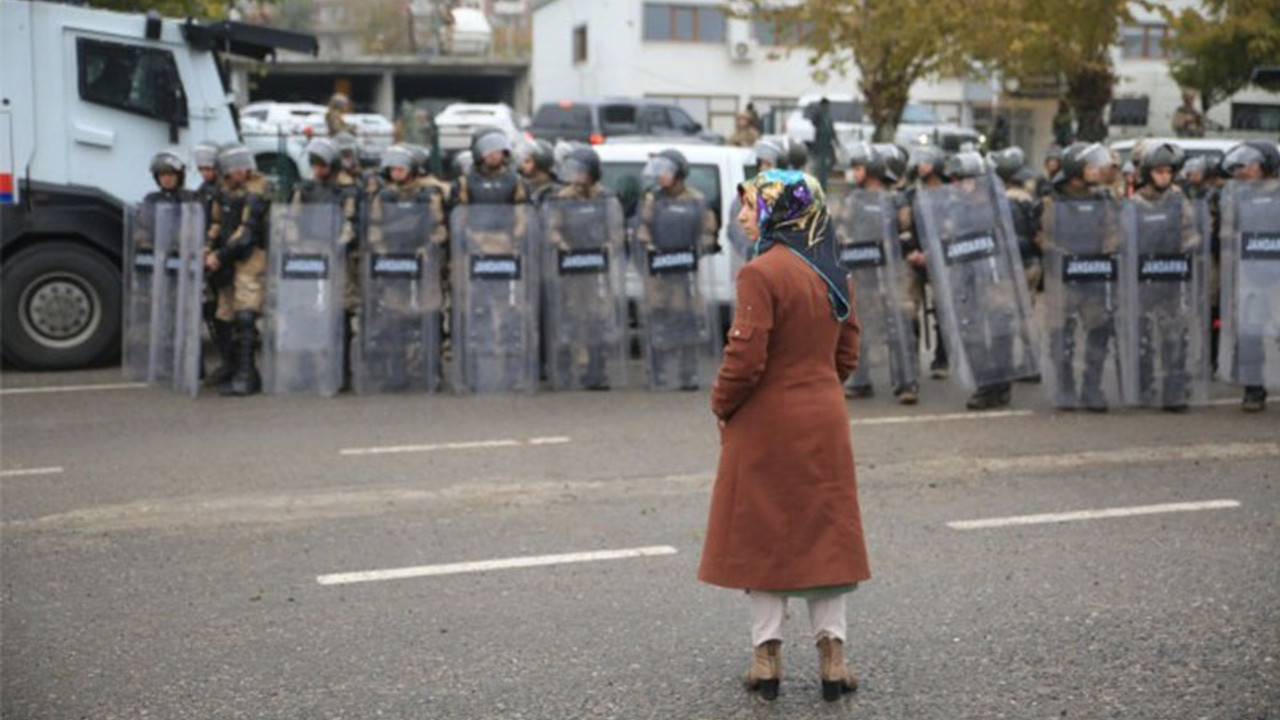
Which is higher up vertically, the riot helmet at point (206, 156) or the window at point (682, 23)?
the window at point (682, 23)

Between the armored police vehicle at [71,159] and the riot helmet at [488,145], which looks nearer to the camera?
the riot helmet at [488,145]

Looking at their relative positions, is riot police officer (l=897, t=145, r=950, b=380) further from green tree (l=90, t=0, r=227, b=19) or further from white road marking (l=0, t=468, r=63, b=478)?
green tree (l=90, t=0, r=227, b=19)

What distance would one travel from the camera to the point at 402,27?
58.2 meters

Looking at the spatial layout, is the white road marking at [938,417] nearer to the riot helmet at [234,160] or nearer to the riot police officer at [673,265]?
the riot police officer at [673,265]

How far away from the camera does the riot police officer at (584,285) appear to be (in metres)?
12.9

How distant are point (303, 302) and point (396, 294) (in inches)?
26.4

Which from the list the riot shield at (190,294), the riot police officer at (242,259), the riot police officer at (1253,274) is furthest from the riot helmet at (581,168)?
the riot police officer at (1253,274)

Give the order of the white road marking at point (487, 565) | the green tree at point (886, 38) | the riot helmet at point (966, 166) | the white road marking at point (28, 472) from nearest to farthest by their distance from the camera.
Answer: the white road marking at point (487, 565)
the white road marking at point (28, 472)
the riot helmet at point (966, 166)
the green tree at point (886, 38)

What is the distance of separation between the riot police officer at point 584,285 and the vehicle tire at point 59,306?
148 inches

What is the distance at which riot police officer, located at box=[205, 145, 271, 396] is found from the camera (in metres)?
→ 12.8

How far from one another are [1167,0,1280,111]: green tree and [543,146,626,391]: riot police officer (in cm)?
1422

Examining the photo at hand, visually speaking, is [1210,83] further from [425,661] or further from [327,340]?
[425,661]

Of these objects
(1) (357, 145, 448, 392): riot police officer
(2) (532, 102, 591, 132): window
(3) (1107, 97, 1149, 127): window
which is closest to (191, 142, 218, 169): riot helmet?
(1) (357, 145, 448, 392): riot police officer

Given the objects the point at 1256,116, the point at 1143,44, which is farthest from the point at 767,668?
the point at 1143,44
